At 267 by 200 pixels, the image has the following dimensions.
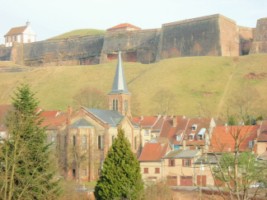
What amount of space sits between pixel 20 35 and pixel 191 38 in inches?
2372

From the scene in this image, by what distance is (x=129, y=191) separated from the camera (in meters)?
37.8

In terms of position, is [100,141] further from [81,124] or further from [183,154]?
[183,154]

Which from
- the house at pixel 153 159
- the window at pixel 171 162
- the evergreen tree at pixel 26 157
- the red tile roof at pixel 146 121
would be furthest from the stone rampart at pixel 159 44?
the evergreen tree at pixel 26 157

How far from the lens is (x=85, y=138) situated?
63.8 m

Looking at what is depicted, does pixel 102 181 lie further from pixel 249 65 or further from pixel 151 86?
A: pixel 249 65

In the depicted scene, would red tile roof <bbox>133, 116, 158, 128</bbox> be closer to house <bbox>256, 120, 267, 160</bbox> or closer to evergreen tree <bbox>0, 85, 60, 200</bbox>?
house <bbox>256, 120, 267, 160</bbox>

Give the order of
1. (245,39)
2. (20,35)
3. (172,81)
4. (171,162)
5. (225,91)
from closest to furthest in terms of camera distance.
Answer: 1. (171,162)
2. (225,91)
3. (172,81)
4. (245,39)
5. (20,35)

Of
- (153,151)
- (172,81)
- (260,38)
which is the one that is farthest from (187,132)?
(260,38)

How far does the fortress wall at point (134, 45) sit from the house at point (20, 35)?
37.9 metres

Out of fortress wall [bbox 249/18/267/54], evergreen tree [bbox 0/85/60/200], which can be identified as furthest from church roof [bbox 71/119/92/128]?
fortress wall [bbox 249/18/267/54]

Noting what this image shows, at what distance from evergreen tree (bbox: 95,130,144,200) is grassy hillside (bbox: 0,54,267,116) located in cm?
5276

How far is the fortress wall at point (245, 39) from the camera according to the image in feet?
422

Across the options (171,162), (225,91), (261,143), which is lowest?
(171,162)

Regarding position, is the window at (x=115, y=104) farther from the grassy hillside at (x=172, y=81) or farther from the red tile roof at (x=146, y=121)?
the grassy hillside at (x=172, y=81)
